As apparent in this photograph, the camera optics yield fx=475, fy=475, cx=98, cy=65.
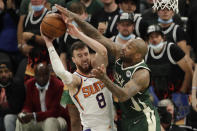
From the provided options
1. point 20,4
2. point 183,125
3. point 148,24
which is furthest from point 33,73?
point 183,125

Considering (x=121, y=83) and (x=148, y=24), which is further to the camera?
(x=148, y=24)

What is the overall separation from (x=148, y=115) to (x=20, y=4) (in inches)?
167

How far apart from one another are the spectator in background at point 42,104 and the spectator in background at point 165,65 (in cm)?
165

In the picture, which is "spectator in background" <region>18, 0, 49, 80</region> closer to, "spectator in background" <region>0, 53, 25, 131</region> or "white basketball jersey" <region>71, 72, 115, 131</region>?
"spectator in background" <region>0, 53, 25, 131</region>

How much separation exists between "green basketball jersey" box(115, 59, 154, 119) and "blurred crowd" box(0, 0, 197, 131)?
4.75 feet

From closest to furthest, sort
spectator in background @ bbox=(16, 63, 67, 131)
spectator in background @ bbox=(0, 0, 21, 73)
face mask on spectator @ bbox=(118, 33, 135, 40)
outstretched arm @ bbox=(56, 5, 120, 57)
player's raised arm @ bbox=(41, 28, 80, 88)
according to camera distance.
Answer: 1. player's raised arm @ bbox=(41, 28, 80, 88)
2. outstretched arm @ bbox=(56, 5, 120, 57)
3. spectator in background @ bbox=(16, 63, 67, 131)
4. face mask on spectator @ bbox=(118, 33, 135, 40)
5. spectator in background @ bbox=(0, 0, 21, 73)

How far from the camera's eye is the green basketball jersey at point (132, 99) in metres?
6.11

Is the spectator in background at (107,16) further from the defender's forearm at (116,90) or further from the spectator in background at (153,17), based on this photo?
the defender's forearm at (116,90)

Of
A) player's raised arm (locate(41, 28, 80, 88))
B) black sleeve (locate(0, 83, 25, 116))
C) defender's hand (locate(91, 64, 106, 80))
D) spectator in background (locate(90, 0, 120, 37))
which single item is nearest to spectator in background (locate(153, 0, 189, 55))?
spectator in background (locate(90, 0, 120, 37))

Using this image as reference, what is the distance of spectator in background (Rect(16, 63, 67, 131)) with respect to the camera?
7.79 m

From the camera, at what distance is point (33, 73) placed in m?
8.50

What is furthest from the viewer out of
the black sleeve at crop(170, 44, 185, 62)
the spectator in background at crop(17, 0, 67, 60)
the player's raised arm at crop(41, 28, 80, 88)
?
the spectator in background at crop(17, 0, 67, 60)

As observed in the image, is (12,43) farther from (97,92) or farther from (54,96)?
(97,92)

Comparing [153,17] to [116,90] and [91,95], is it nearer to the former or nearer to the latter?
[91,95]
